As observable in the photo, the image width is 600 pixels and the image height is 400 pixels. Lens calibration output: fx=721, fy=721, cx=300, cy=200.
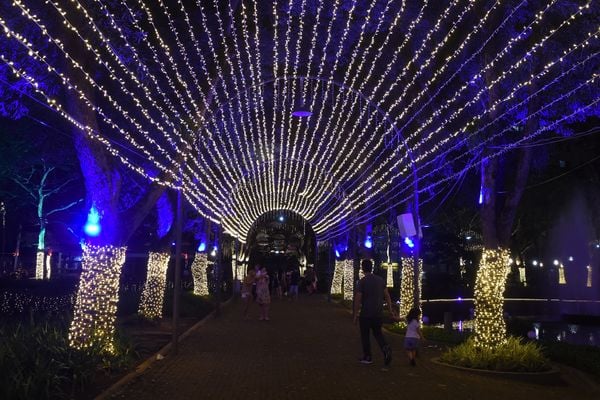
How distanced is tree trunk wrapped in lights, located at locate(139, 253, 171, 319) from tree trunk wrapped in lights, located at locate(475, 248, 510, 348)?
31.0ft

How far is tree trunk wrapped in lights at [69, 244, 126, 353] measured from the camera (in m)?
11.8

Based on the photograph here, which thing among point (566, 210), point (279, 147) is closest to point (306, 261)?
point (279, 147)

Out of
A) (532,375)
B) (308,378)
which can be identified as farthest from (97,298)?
(532,375)

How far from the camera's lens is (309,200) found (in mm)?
53219

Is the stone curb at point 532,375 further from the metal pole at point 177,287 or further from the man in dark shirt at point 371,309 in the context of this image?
the metal pole at point 177,287

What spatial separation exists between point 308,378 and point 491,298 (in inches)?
171

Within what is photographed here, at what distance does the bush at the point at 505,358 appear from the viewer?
11.2 metres

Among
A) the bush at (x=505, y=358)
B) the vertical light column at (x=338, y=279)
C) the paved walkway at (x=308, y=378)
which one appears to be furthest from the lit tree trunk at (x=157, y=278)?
the vertical light column at (x=338, y=279)

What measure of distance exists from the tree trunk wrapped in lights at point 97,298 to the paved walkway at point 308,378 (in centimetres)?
110

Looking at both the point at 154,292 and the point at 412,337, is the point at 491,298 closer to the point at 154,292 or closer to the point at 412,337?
the point at 412,337

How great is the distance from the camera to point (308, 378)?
10.6 m

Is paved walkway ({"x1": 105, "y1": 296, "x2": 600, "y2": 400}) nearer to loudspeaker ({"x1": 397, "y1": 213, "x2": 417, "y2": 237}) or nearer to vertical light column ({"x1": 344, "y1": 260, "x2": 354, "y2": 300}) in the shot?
loudspeaker ({"x1": 397, "y1": 213, "x2": 417, "y2": 237})

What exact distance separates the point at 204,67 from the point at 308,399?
952 centimetres

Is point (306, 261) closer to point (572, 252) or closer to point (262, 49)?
point (572, 252)
